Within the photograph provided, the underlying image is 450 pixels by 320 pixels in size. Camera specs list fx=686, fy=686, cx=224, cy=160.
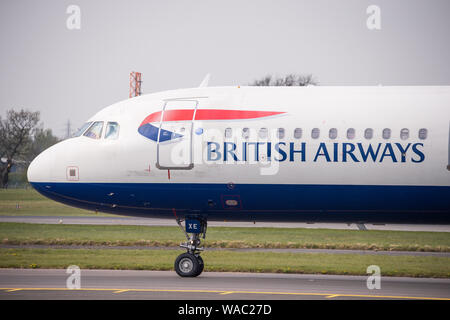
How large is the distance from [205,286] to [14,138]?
287 ft

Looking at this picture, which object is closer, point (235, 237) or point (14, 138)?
point (235, 237)

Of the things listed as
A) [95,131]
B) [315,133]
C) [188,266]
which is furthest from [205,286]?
[95,131]

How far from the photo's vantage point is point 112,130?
21062mm

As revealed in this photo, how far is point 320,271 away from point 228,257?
4.80m

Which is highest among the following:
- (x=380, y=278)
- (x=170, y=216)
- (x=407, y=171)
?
(x=407, y=171)

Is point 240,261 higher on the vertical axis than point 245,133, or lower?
lower

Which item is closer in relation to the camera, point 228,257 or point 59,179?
point 59,179

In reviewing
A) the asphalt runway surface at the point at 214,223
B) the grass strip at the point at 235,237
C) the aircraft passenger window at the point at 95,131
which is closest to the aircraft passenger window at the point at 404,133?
the aircraft passenger window at the point at 95,131

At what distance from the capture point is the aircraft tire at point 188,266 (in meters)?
21.0

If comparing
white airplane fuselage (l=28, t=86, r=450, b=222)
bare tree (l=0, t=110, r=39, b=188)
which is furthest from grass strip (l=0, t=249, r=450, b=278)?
bare tree (l=0, t=110, r=39, b=188)

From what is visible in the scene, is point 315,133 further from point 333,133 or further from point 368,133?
point 368,133

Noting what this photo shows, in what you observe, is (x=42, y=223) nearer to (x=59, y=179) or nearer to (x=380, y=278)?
(x=59, y=179)

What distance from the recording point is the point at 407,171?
19281 millimetres
